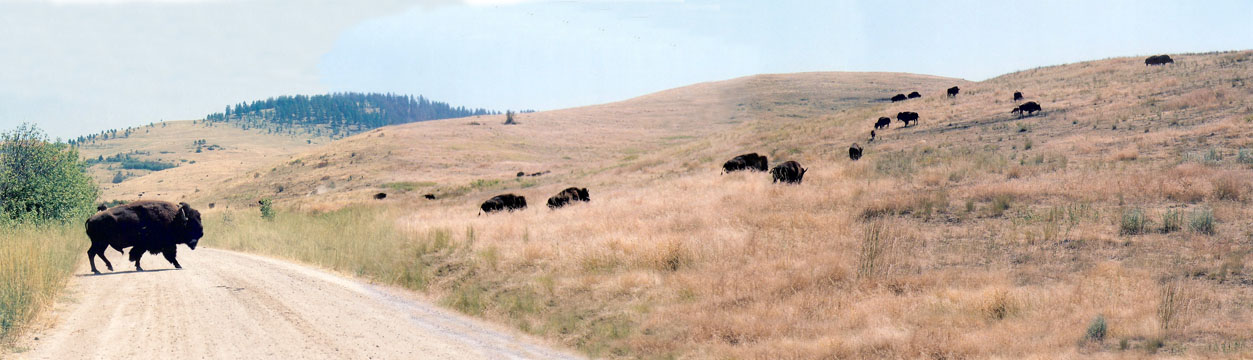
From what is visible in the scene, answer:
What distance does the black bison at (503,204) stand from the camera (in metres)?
28.4

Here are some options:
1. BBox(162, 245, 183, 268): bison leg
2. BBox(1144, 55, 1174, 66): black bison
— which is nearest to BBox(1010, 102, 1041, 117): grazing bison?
BBox(1144, 55, 1174, 66): black bison

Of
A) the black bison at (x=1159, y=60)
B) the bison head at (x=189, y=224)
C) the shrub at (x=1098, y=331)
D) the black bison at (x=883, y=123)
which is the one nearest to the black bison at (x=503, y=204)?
the bison head at (x=189, y=224)

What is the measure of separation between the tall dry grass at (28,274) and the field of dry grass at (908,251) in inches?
212

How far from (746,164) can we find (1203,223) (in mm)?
20118

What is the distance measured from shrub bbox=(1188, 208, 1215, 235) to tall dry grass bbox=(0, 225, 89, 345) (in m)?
18.2

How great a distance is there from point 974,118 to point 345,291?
3785 centimetres

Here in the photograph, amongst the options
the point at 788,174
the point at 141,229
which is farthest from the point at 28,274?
the point at 788,174

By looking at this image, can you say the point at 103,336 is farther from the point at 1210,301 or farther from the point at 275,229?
the point at 275,229

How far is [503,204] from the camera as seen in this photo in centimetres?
2892

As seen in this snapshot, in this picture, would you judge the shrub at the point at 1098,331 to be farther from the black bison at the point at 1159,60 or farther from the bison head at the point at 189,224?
the black bison at the point at 1159,60

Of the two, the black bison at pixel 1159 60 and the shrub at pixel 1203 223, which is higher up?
the black bison at pixel 1159 60

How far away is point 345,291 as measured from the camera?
12641 mm

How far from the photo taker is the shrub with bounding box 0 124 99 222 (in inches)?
747

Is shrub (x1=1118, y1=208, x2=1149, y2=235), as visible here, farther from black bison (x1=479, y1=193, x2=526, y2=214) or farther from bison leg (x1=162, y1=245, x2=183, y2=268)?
black bison (x1=479, y1=193, x2=526, y2=214)
